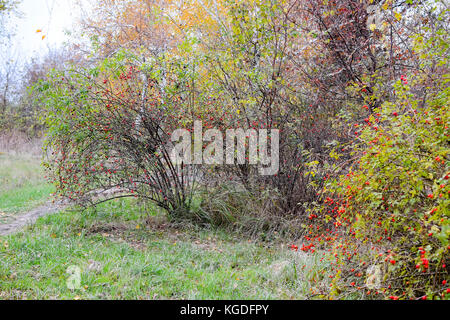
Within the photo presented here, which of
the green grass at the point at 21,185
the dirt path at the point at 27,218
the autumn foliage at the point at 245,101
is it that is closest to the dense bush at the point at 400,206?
the autumn foliage at the point at 245,101

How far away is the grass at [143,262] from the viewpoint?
2973 mm

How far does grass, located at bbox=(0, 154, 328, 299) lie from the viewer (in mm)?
2973

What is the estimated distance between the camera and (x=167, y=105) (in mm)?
5105

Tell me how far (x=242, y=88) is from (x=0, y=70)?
16255 millimetres

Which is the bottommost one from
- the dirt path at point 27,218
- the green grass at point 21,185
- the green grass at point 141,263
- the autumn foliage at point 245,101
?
the green grass at point 141,263

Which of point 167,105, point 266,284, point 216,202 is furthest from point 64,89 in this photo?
point 266,284

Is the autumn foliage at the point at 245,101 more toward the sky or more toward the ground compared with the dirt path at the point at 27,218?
more toward the sky

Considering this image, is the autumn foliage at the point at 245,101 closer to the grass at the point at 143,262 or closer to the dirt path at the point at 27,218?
the grass at the point at 143,262

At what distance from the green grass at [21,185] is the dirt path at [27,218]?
33 cm

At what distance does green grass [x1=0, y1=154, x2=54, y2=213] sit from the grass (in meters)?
1.95

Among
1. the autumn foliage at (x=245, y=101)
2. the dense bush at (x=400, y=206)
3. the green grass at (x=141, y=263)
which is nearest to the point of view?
the dense bush at (x=400, y=206)

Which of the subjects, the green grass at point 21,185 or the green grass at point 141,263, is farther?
the green grass at point 21,185

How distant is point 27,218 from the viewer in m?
5.64

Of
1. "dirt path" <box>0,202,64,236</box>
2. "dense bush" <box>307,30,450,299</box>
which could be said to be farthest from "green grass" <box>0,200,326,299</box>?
"dense bush" <box>307,30,450,299</box>
